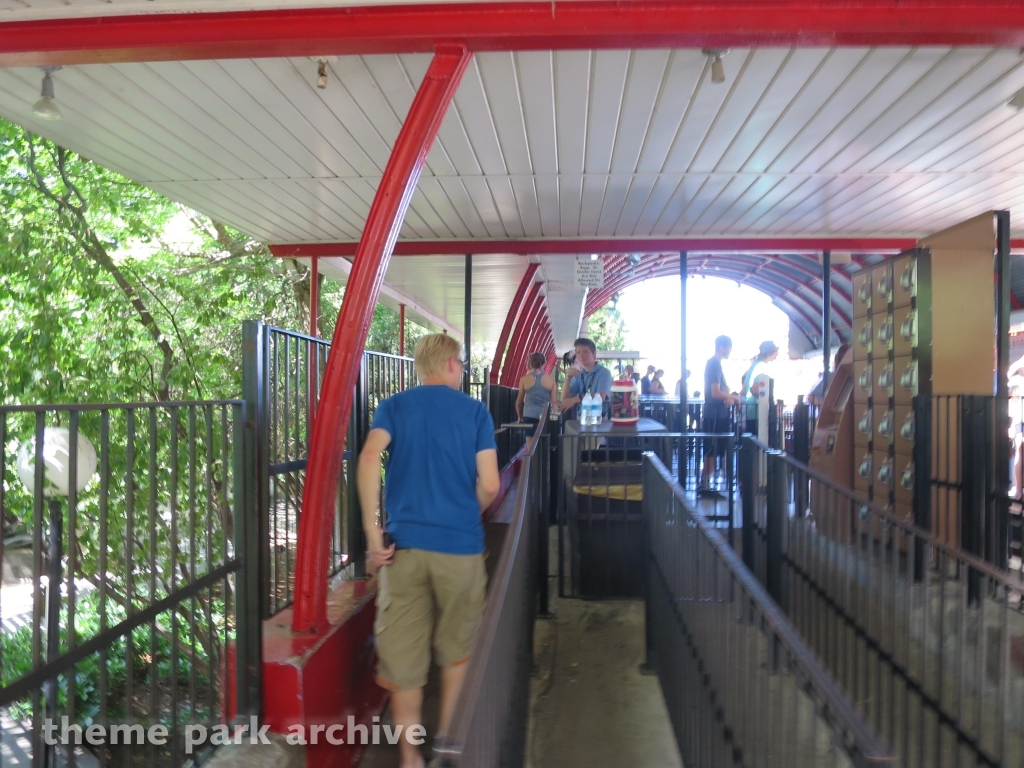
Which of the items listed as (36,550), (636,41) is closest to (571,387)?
(636,41)

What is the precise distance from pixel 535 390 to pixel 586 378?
861 mm

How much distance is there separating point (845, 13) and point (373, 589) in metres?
3.70

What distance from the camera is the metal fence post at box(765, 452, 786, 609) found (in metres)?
4.23

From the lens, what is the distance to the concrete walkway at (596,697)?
11.9 feet

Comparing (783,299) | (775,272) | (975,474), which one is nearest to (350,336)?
(975,474)

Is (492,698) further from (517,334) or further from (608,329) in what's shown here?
(608,329)

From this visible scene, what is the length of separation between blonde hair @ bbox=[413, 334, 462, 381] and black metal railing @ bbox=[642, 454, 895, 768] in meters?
1.23

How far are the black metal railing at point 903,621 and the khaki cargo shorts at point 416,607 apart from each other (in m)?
1.73

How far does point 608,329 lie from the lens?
212 ft

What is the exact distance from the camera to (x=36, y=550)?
2.06 meters

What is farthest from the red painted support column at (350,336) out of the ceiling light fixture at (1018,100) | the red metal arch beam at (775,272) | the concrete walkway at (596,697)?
the red metal arch beam at (775,272)

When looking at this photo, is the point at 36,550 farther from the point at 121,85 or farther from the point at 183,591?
the point at 121,85

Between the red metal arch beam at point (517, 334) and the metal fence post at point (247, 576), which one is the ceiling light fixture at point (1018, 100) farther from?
the red metal arch beam at point (517, 334)

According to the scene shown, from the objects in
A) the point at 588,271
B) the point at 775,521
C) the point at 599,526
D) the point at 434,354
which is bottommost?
the point at 599,526
